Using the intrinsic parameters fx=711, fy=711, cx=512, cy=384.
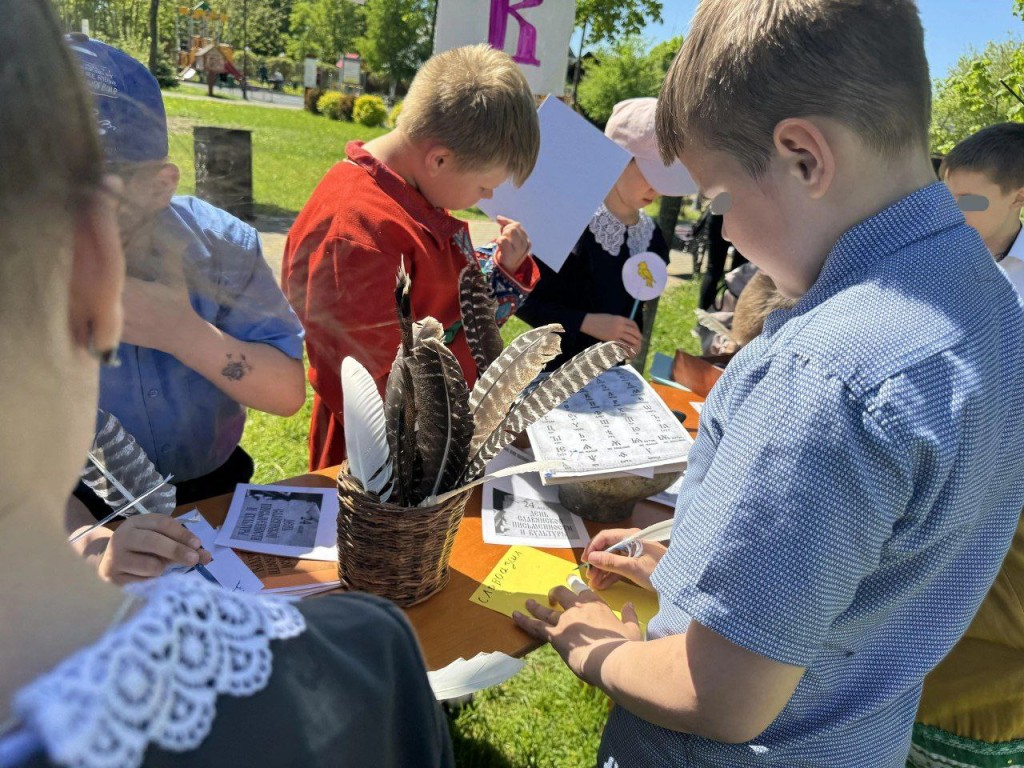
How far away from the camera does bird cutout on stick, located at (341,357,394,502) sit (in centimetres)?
119

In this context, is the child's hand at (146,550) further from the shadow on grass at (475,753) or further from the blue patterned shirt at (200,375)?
the shadow on grass at (475,753)

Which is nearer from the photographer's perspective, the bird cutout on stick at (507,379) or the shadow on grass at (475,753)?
the bird cutout on stick at (507,379)

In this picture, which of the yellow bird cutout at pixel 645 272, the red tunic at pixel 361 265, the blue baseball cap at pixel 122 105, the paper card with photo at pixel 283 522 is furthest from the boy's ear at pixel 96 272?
the yellow bird cutout at pixel 645 272

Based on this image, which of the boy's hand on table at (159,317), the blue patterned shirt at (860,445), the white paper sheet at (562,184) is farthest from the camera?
the white paper sheet at (562,184)

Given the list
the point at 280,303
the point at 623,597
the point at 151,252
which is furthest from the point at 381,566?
the point at 280,303

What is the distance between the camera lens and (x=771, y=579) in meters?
0.80

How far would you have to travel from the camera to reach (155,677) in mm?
395

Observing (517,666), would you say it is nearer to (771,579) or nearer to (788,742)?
(788,742)

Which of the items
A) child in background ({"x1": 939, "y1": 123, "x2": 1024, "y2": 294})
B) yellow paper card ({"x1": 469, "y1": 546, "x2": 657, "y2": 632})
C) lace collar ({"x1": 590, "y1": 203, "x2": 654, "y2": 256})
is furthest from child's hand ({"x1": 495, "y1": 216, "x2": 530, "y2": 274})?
child in background ({"x1": 939, "y1": 123, "x2": 1024, "y2": 294})

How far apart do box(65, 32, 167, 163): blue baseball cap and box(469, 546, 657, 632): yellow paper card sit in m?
1.00

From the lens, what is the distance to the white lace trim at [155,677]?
0.36 m

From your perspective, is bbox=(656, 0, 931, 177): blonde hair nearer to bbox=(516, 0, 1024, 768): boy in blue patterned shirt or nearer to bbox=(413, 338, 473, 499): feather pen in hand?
bbox=(516, 0, 1024, 768): boy in blue patterned shirt

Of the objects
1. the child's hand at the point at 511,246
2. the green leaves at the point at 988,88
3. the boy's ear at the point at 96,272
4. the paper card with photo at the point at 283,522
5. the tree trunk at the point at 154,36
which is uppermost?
the green leaves at the point at 988,88

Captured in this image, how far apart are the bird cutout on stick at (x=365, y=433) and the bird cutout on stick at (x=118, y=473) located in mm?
387
